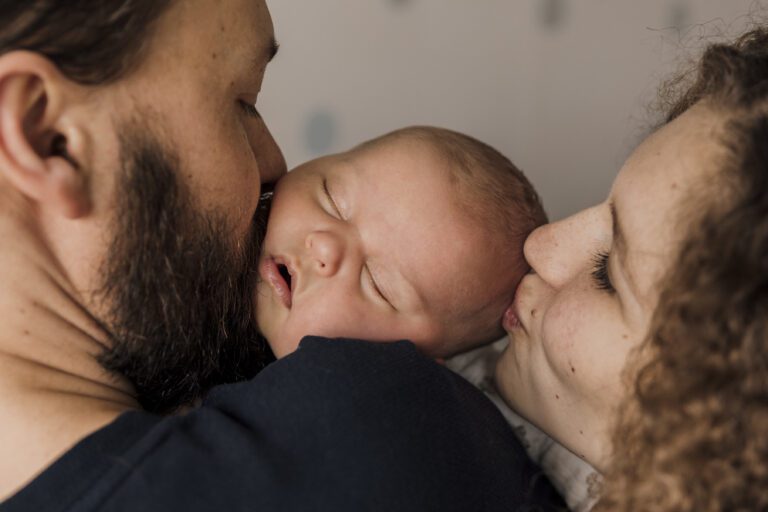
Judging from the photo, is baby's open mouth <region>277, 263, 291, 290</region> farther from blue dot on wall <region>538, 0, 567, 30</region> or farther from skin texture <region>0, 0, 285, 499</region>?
blue dot on wall <region>538, 0, 567, 30</region>

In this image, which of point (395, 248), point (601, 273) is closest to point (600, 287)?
point (601, 273)

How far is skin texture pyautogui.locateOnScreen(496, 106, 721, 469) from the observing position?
38.9 inches

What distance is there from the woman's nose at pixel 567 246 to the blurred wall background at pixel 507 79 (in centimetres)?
72

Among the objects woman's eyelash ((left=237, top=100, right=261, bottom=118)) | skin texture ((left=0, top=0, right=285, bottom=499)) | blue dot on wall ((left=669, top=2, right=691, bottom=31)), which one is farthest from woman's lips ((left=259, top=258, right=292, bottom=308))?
blue dot on wall ((left=669, top=2, right=691, bottom=31))

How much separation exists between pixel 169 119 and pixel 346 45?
859 millimetres

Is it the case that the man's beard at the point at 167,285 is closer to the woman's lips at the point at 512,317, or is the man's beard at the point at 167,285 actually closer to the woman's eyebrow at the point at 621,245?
the woman's lips at the point at 512,317

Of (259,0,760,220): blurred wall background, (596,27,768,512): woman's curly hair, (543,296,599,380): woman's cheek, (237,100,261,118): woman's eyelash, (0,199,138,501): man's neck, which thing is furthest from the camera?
(259,0,760,220): blurred wall background

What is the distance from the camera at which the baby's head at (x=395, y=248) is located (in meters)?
1.29

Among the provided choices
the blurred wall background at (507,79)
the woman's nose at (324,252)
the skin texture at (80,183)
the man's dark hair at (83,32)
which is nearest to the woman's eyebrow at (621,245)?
the woman's nose at (324,252)

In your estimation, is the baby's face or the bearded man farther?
the baby's face

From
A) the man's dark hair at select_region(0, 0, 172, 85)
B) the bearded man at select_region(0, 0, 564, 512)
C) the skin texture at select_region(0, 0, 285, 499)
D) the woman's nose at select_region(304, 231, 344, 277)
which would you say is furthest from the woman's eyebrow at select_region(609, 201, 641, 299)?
the man's dark hair at select_region(0, 0, 172, 85)

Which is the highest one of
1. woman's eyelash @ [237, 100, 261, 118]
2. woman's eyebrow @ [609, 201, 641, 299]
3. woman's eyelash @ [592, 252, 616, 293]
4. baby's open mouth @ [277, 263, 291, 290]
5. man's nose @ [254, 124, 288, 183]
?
woman's eyelash @ [237, 100, 261, 118]

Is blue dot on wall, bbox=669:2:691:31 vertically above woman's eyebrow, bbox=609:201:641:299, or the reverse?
blue dot on wall, bbox=669:2:691:31

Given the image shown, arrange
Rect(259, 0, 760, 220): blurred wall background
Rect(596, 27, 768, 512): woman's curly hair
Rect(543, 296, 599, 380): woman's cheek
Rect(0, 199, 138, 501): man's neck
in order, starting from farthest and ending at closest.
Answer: Rect(259, 0, 760, 220): blurred wall background, Rect(543, 296, 599, 380): woman's cheek, Rect(0, 199, 138, 501): man's neck, Rect(596, 27, 768, 512): woman's curly hair
